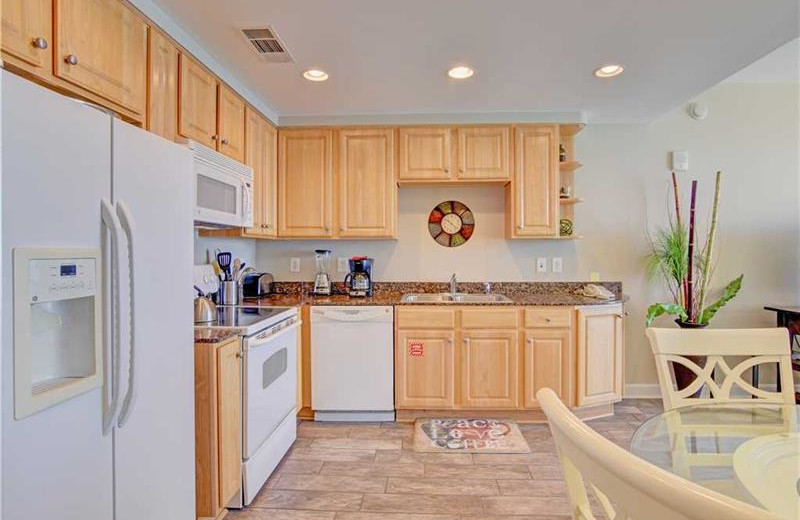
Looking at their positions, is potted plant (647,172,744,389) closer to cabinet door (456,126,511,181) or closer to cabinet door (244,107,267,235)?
cabinet door (456,126,511,181)

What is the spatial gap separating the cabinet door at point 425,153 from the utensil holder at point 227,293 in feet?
4.99

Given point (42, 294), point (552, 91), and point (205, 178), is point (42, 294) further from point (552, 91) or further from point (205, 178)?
point (552, 91)

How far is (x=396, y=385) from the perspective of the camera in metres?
3.13

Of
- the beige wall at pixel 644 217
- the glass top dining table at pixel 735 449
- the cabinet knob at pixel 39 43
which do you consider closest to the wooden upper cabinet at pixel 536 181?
the beige wall at pixel 644 217

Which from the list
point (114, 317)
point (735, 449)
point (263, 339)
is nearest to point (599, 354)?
point (735, 449)

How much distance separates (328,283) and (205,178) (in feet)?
5.18

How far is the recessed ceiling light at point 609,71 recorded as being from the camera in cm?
255

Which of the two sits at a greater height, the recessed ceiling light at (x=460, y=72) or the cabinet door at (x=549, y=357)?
the recessed ceiling light at (x=460, y=72)

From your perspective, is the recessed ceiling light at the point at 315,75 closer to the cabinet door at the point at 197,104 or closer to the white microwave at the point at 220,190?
the cabinet door at the point at 197,104

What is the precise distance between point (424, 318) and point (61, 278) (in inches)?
92.6

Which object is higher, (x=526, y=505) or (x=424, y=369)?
(x=424, y=369)

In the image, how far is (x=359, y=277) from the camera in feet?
11.5

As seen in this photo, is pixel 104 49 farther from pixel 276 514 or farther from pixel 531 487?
pixel 531 487

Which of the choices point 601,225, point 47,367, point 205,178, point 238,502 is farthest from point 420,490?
point 601,225
